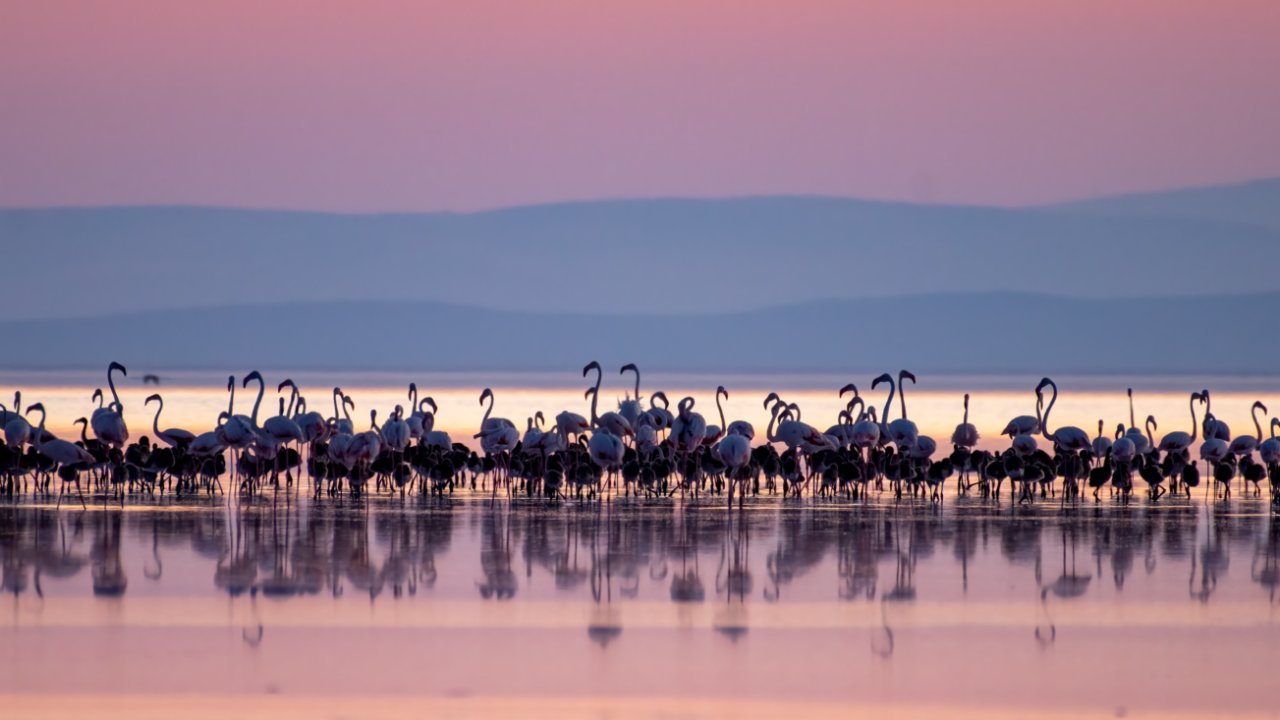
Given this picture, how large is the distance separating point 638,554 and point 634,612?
8.98 feet

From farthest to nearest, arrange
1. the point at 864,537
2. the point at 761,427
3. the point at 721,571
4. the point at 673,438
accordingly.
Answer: the point at 761,427
the point at 673,438
the point at 864,537
the point at 721,571

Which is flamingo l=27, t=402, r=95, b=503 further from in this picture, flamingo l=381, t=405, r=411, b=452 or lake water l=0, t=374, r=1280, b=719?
flamingo l=381, t=405, r=411, b=452

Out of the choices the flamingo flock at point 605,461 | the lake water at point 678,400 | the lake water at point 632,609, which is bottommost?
the lake water at point 632,609

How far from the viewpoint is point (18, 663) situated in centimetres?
1018

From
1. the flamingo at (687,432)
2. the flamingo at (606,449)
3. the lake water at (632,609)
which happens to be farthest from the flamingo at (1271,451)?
the flamingo at (606,449)

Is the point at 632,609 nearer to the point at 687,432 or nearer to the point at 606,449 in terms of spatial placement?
the point at 606,449

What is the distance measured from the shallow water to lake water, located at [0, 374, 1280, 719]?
32 millimetres

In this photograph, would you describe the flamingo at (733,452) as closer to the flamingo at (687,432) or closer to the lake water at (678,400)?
the flamingo at (687,432)

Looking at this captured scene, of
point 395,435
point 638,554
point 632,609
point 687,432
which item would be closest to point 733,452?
point 687,432

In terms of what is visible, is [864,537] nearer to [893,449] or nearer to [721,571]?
[721,571]

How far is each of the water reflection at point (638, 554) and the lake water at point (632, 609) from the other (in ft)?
0.16

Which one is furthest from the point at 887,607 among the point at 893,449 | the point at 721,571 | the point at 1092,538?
the point at 893,449

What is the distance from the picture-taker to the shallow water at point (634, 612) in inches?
383

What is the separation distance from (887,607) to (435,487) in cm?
875
